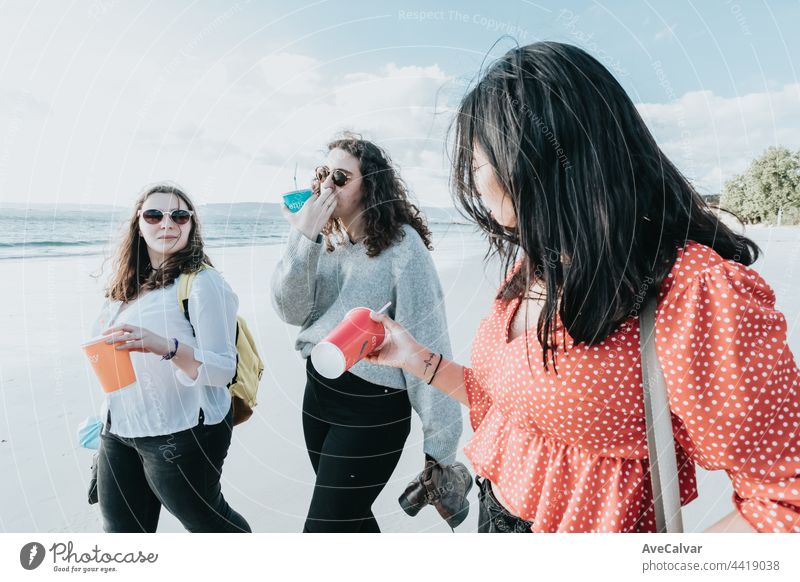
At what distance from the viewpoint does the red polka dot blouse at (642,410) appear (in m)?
0.62

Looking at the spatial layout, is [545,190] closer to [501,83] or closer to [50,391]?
[501,83]

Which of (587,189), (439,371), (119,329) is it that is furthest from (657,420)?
→ (119,329)

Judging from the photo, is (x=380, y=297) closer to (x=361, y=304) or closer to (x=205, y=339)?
(x=361, y=304)

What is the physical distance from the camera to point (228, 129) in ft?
→ 3.87

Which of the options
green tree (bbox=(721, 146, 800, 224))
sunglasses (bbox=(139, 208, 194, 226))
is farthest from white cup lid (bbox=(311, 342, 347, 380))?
green tree (bbox=(721, 146, 800, 224))

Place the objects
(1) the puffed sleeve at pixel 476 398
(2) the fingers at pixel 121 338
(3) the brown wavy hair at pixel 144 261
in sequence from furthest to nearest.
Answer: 1. (3) the brown wavy hair at pixel 144 261
2. (2) the fingers at pixel 121 338
3. (1) the puffed sleeve at pixel 476 398

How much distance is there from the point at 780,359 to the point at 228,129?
3.57ft

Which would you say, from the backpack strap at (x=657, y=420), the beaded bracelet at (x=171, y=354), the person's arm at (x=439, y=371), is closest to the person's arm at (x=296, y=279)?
the beaded bracelet at (x=171, y=354)

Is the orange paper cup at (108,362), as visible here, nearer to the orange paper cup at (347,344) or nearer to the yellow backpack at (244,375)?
the yellow backpack at (244,375)

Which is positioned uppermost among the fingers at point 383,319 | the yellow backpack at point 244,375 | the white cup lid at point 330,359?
the fingers at point 383,319

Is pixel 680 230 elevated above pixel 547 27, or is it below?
below

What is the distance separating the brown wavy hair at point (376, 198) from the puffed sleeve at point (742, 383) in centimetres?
69

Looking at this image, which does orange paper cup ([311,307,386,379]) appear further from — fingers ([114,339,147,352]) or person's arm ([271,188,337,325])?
fingers ([114,339,147,352])
